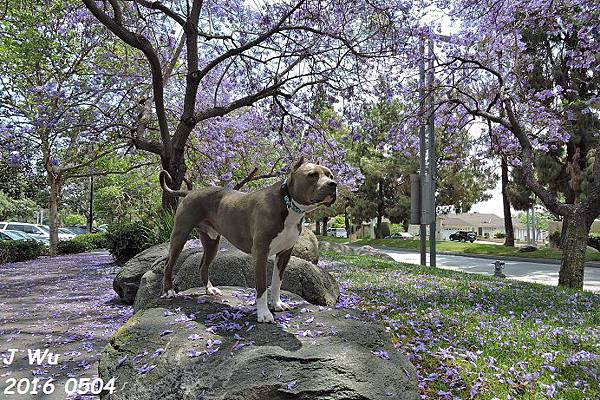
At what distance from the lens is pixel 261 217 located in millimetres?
3535

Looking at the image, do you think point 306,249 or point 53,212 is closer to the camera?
point 306,249

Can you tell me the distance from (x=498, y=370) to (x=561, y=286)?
6.73m

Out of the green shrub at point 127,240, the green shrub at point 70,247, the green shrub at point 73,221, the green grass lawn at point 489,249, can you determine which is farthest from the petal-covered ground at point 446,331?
the green shrub at point 73,221

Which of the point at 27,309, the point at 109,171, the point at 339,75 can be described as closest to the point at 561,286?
the point at 339,75

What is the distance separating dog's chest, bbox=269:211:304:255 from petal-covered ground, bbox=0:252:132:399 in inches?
85.5

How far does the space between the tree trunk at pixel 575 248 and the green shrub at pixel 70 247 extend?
20859 mm

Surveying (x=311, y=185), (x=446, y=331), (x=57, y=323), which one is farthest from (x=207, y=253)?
(x=57, y=323)

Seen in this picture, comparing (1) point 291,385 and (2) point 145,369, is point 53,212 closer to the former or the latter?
(2) point 145,369

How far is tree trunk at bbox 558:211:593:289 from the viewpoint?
9.16m

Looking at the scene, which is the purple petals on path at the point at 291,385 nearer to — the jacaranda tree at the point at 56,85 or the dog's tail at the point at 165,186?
the dog's tail at the point at 165,186

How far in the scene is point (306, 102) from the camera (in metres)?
12.0

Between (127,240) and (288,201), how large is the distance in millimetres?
12007

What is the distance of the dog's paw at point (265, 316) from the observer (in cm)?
348

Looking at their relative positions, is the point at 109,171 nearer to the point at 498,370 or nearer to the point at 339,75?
the point at 339,75
